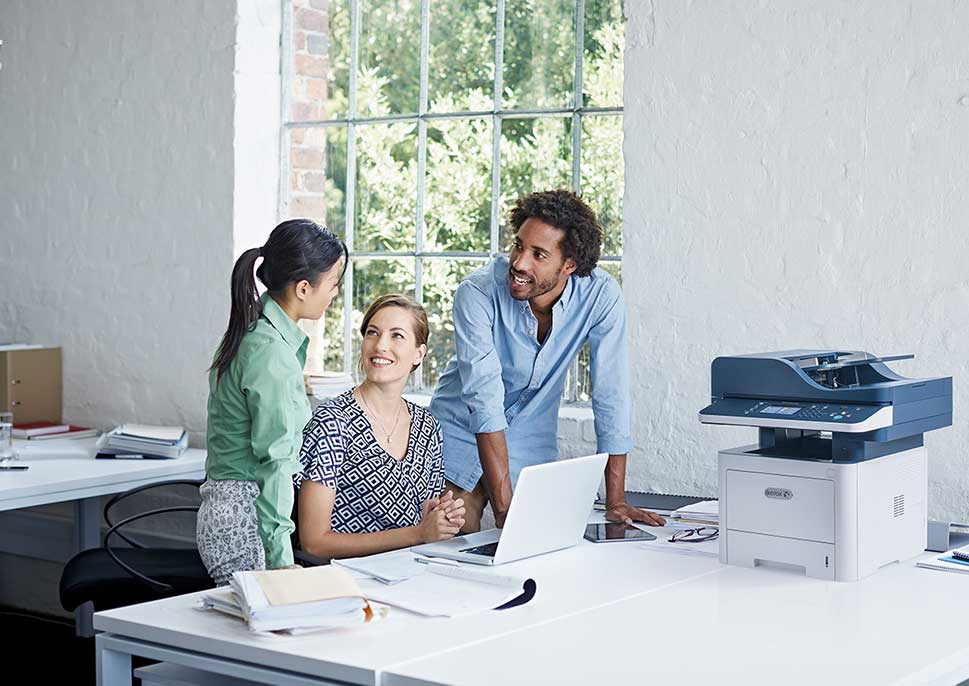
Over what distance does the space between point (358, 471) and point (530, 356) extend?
24.5 inches

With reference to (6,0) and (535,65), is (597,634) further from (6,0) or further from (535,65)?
(6,0)

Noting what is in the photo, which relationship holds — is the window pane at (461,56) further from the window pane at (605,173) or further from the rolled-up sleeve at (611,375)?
the rolled-up sleeve at (611,375)

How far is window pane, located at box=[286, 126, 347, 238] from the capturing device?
4910 mm

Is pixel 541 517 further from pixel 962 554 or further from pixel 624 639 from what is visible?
pixel 962 554

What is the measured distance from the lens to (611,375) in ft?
11.6

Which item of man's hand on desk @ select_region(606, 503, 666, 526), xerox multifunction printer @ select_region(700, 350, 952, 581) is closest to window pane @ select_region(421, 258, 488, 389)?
man's hand on desk @ select_region(606, 503, 666, 526)

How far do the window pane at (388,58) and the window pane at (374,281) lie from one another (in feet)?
1.88

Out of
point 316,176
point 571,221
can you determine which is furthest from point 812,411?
point 316,176

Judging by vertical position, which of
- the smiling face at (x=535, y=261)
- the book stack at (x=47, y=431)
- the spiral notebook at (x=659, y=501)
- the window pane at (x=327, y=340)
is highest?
the smiling face at (x=535, y=261)

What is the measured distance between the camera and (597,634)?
2229 millimetres

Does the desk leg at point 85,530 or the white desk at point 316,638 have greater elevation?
the white desk at point 316,638

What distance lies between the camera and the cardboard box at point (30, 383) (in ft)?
15.9

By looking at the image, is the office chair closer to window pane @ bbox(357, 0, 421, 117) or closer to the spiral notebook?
the spiral notebook

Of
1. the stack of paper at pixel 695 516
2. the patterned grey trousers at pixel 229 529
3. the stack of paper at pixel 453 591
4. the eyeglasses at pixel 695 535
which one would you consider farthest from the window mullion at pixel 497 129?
the stack of paper at pixel 453 591
